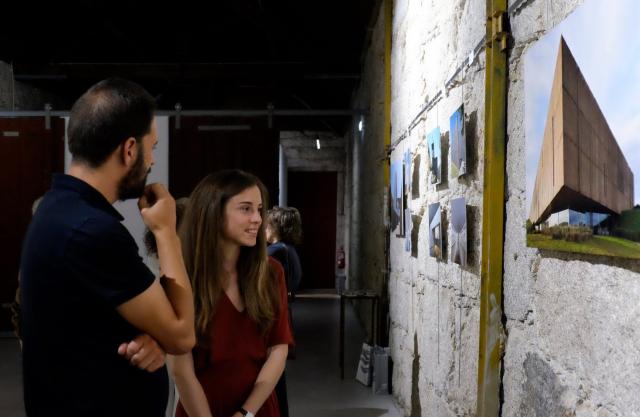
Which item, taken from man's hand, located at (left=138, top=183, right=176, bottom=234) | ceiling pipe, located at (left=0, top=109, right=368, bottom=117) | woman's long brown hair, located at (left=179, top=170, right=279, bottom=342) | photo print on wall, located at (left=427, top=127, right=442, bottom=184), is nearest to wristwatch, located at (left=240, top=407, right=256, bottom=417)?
woman's long brown hair, located at (left=179, top=170, right=279, bottom=342)

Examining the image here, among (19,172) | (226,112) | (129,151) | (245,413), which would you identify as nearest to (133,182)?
(129,151)

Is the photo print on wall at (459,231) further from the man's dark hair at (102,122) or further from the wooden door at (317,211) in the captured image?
the wooden door at (317,211)

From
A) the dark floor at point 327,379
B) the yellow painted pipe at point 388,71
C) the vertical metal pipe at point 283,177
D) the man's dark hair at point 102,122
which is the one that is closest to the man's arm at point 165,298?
the man's dark hair at point 102,122

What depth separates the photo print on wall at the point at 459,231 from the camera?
6.75ft

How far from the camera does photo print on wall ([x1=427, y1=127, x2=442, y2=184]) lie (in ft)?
8.13

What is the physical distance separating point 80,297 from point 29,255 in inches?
5.3

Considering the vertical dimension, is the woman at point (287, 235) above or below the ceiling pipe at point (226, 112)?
below

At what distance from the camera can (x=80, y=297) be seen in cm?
103

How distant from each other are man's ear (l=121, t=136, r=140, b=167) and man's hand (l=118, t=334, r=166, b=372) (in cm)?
Result: 34

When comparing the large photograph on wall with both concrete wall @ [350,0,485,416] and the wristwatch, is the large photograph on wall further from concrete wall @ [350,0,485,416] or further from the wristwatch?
the wristwatch

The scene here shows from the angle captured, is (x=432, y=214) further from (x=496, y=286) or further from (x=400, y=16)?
(x=400, y=16)

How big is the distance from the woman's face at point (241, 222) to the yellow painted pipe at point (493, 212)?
27.4 inches

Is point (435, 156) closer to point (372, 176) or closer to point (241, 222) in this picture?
point (241, 222)

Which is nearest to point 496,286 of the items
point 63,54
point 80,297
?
point 80,297
